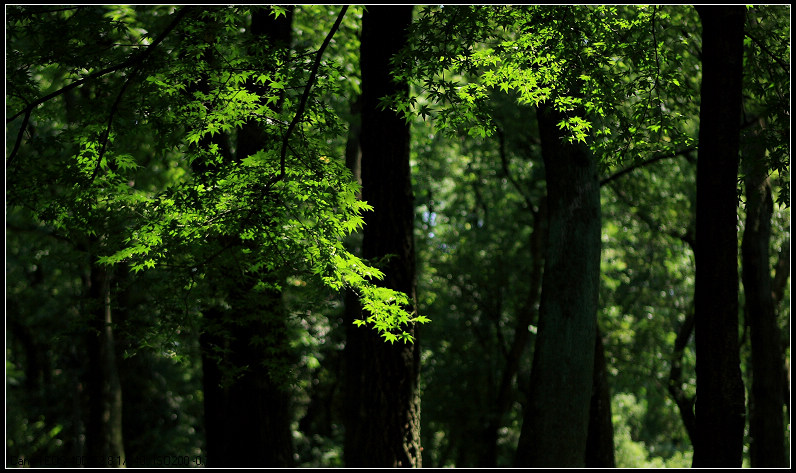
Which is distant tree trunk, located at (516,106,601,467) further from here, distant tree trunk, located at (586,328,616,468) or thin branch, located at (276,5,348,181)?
thin branch, located at (276,5,348,181)

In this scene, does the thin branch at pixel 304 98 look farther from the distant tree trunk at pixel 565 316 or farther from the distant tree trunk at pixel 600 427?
the distant tree trunk at pixel 600 427

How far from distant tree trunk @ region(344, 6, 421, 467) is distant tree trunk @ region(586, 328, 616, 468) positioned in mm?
4943

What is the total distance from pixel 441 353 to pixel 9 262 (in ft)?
38.8

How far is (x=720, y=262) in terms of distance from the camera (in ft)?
17.7

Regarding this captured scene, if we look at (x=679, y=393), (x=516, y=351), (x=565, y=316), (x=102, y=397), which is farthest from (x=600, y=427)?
(x=102, y=397)

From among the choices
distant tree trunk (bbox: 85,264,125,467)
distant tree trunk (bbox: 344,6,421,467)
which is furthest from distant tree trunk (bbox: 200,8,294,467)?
distant tree trunk (bbox: 85,264,125,467)

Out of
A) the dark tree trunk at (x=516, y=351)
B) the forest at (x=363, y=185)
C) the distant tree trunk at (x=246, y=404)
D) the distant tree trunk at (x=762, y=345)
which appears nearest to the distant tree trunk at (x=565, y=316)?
the forest at (x=363, y=185)

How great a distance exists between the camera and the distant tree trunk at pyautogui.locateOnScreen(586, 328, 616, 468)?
1164cm

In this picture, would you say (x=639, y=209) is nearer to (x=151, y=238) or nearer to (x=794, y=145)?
(x=794, y=145)

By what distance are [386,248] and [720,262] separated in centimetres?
366

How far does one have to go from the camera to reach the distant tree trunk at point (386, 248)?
7652 mm

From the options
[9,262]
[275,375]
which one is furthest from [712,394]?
[9,262]

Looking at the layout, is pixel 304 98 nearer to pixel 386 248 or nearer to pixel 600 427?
pixel 386 248

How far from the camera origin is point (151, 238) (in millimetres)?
6602
